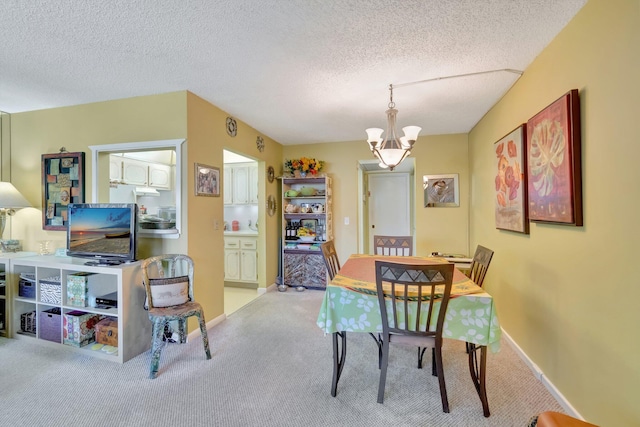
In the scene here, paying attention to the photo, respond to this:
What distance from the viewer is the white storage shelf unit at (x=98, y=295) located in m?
2.35

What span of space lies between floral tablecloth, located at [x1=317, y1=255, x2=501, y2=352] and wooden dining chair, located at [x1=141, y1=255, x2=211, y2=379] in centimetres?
116

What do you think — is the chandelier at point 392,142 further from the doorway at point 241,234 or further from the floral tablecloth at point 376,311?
the doorway at point 241,234

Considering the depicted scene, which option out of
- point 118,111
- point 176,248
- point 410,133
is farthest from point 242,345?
point 118,111

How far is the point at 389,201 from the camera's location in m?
6.00

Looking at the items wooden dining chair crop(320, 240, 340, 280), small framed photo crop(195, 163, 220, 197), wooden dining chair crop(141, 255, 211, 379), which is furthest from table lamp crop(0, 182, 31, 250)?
wooden dining chair crop(320, 240, 340, 280)

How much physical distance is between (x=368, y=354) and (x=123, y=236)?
7.94ft

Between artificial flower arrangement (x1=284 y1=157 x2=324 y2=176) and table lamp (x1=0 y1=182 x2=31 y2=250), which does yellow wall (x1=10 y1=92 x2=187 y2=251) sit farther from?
artificial flower arrangement (x1=284 y1=157 x2=324 y2=176)

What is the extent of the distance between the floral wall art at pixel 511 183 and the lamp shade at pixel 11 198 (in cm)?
506

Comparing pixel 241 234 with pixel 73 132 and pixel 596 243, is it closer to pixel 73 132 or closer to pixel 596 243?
pixel 73 132

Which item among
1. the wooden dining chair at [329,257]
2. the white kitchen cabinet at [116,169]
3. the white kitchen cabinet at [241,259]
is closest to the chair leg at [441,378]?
the wooden dining chair at [329,257]

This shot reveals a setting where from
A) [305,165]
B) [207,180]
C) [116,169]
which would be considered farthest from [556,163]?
[116,169]

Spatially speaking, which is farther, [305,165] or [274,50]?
[305,165]

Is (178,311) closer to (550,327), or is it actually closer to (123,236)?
(123,236)

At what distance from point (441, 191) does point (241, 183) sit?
10.8ft
